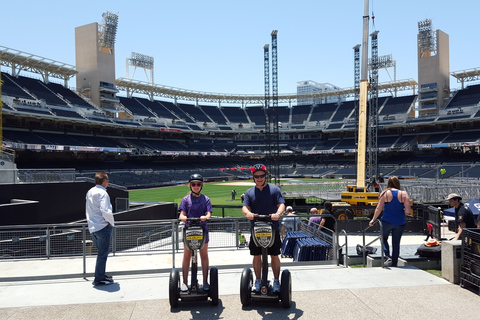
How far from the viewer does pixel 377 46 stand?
2206 inches

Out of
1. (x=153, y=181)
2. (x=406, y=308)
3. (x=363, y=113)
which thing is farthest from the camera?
(x=153, y=181)

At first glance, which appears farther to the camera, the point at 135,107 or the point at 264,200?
the point at 135,107

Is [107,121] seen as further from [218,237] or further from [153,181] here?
[218,237]

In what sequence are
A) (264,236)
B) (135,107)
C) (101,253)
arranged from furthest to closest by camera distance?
(135,107) → (101,253) → (264,236)

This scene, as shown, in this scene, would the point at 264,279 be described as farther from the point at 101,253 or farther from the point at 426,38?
the point at 426,38

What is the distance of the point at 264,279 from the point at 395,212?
342 cm

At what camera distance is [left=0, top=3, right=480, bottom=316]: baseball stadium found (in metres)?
24.3

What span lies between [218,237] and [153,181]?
142 ft

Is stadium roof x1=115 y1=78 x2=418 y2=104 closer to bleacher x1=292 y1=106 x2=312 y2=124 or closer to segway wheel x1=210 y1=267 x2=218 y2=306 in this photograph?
bleacher x1=292 y1=106 x2=312 y2=124

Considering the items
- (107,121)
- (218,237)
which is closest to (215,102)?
(107,121)

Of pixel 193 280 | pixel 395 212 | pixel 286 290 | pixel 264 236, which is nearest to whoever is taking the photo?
pixel 264 236

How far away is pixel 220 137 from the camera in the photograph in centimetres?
8681

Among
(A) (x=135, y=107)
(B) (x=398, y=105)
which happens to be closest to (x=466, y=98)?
(B) (x=398, y=105)

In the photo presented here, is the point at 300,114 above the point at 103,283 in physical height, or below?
above
